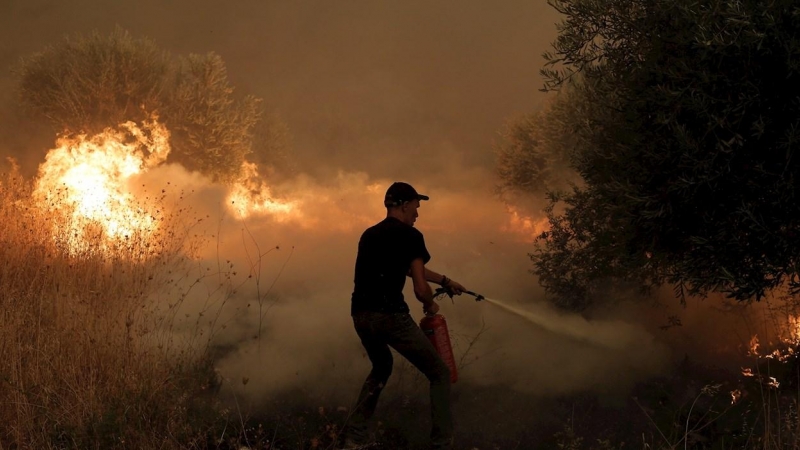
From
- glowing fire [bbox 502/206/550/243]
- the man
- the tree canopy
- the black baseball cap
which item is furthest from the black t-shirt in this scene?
glowing fire [bbox 502/206/550/243]

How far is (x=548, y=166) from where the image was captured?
25.1 metres

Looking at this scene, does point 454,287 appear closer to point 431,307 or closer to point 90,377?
point 431,307

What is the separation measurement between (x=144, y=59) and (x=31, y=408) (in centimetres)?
2306

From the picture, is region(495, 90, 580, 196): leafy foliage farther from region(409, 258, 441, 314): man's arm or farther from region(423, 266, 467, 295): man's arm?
region(409, 258, 441, 314): man's arm

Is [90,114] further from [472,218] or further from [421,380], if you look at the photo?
[421,380]

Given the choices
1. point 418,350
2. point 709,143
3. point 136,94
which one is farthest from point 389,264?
point 136,94

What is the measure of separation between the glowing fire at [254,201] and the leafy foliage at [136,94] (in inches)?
30.2

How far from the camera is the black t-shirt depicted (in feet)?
18.8

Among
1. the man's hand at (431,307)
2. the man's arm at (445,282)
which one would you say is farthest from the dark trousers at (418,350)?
the man's arm at (445,282)

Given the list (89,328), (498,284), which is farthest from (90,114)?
(89,328)

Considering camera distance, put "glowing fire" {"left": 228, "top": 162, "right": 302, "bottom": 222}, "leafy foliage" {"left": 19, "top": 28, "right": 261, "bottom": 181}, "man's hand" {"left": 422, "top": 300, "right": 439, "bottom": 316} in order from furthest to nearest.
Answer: "leafy foliage" {"left": 19, "top": 28, "right": 261, "bottom": 181} → "glowing fire" {"left": 228, "top": 162, "right": 302, "bottom": 222} → "man's hand" {"left": 422, "top": 300, "right": 439, "bottom": 316}

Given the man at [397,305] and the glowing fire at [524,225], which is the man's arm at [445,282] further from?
the glowing fire at [524,225]

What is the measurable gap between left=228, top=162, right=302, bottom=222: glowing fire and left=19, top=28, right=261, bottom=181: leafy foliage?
0.77 meters

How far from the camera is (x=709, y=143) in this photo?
259 inches
